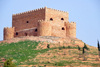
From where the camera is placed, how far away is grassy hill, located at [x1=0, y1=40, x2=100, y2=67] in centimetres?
3559

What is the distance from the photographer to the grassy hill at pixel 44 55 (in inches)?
1401

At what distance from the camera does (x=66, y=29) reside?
53500 mm

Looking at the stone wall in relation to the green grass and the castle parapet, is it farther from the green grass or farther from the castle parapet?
the green grass

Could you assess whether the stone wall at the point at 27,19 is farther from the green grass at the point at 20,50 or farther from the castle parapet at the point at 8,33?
the green grass at the point at 20,50

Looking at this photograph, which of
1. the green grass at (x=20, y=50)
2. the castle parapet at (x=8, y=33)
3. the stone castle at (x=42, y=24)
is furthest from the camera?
the castle parapet at (x=8, y=33)

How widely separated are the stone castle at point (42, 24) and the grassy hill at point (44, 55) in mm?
4278

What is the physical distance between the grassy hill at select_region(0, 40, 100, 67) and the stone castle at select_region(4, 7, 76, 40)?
4.28m

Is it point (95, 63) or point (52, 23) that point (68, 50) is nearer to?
point (95, 63)

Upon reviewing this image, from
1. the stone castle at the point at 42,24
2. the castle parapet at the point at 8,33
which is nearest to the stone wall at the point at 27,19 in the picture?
the stone castle at the point at 42,24

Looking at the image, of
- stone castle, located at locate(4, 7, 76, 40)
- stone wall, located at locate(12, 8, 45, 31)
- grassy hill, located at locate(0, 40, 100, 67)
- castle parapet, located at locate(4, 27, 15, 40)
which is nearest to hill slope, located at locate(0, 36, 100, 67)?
grassy hill, located at locate(0, 40, 100, 67)

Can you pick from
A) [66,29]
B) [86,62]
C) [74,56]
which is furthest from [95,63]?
[66,29]

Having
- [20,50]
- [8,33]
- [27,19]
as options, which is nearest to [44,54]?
[20,50]

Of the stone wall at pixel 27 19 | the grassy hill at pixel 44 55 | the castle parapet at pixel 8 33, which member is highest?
the stone wall at pixel 27 19

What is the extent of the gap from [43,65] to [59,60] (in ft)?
9.21
